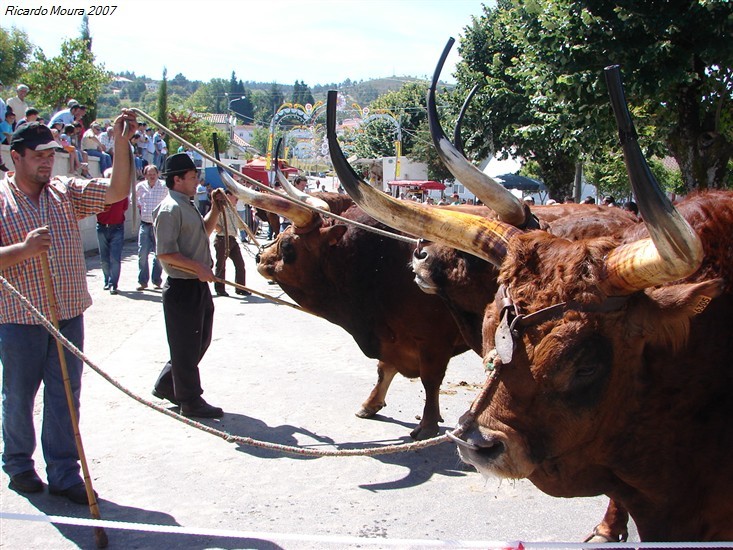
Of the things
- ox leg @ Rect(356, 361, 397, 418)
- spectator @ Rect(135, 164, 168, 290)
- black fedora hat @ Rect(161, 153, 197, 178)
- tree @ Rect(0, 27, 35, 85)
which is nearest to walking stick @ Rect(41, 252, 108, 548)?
black fedora hat @ Rect(161, 153, 197, 178)

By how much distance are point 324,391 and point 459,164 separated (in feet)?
12.9

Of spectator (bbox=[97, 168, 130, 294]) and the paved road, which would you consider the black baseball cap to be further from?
spectator (bbox=[97, 168, 130, 294])

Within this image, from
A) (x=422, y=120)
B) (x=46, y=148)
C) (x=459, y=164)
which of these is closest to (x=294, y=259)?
(x=46, y=148)

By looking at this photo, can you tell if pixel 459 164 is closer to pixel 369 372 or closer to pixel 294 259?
pixel 294 259

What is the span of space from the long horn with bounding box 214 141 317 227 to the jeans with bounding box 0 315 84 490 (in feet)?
7.24

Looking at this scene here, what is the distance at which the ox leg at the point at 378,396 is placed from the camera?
615 cm

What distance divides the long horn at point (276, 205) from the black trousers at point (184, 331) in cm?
91

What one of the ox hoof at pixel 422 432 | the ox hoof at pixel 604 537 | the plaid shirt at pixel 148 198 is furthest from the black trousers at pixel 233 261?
the ox hoof at pixel 604 537

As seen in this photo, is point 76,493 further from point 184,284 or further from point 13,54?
→ point 13,54

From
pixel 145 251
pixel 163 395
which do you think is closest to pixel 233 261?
pixel 145 251

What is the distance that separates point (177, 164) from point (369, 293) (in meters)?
2.04

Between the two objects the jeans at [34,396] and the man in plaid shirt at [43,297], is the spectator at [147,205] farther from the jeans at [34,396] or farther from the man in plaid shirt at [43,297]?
the jeans at [34,396]

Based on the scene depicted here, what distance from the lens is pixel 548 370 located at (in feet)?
7.92

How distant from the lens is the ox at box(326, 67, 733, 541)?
7.94ft
